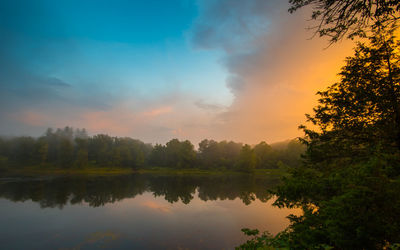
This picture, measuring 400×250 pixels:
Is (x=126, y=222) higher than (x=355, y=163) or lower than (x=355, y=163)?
lower

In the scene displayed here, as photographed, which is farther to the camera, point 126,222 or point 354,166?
point 126,222

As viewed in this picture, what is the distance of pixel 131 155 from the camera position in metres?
104

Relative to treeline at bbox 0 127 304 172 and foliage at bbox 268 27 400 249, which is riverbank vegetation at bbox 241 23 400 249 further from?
treeline at bbox 0 127 304 172

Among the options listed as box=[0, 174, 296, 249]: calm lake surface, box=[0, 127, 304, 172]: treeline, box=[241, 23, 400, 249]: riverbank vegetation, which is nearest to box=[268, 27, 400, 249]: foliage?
box=[241, 23, 400, 249]: riverbank vegetation

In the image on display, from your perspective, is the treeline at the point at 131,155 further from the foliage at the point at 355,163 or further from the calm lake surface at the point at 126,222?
the foliage at the point at 355,163

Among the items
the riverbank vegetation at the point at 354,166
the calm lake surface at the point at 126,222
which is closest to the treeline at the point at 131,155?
the calm lake surface at the point at 126,222

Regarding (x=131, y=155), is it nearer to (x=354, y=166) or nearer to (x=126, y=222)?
(x=126, y=222)

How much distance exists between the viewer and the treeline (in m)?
90.3

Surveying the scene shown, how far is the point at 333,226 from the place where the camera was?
493 cm

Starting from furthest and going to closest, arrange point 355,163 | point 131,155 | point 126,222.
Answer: point 131,155
point 126,222
point 355,163

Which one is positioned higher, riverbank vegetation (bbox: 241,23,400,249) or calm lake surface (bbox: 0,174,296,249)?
riverbank vegetation (bbox: 241,23,400,249)

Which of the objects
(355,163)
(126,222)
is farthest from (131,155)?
(355,163)

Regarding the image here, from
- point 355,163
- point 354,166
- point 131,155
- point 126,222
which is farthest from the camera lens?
point 131,155

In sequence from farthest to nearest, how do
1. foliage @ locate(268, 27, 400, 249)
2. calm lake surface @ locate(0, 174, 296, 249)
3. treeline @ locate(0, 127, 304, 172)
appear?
treeline @ locate(0, 127, 304, 172) → calm lake surface @ locate(0, 174, 296, 249) → foliage @ locate(268, 27, 400, 249)
